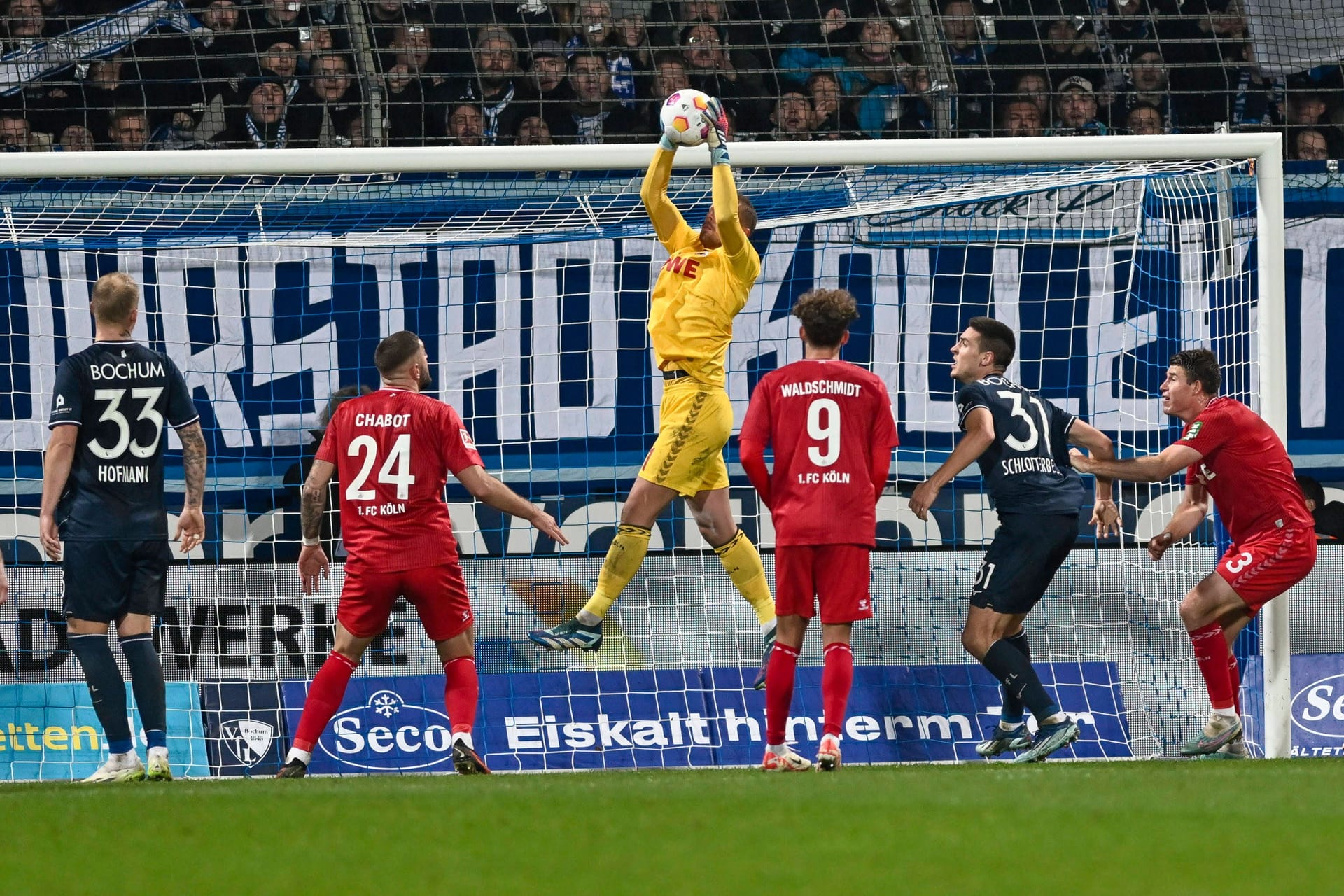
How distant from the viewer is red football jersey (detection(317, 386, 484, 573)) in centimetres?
621

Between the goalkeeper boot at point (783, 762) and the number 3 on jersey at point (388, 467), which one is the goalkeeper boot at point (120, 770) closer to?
the number 3 on jersey at point (388, 467)

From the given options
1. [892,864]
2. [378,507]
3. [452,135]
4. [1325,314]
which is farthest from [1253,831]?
[452,135]

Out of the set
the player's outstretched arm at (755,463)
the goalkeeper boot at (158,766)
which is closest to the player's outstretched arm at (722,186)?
the player's outstretched arm at (755,463)

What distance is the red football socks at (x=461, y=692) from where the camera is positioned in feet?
20.4

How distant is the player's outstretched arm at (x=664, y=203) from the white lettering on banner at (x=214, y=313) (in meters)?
2.92

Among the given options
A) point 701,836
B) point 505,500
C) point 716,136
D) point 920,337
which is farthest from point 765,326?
point 701,836

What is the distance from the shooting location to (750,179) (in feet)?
27.3

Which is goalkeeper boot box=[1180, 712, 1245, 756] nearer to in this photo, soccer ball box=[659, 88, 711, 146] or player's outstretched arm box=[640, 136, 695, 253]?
player's outstretched arm box=[640, 136, 695, 253]

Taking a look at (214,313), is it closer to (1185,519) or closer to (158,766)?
(158,766)

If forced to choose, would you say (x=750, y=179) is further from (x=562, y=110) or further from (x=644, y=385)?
(x=562, y=110)

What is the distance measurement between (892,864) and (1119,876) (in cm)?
46

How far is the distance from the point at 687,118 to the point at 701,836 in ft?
10.8

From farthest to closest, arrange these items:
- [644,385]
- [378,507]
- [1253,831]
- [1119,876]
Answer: [644,385]
[378,507]
[1253,831]
[1119,876]

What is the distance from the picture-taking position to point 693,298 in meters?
6.69
